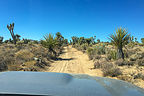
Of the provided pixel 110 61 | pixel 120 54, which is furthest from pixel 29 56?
pixel 120 54

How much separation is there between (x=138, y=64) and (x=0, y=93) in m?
8.58

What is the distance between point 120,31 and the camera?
9.32 m

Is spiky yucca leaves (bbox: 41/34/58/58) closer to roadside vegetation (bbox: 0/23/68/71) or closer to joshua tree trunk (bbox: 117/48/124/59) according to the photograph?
roadside vegetation (bbox: 0/23/68/71)

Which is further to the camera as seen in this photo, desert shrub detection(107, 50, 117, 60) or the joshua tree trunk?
desert shrub detection(107, 50, 117, 60)

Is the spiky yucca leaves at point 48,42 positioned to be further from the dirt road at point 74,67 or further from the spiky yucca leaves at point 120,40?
the spiky yucca leaves at point 120,40

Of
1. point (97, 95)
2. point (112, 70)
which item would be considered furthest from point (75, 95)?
point (112, 70)

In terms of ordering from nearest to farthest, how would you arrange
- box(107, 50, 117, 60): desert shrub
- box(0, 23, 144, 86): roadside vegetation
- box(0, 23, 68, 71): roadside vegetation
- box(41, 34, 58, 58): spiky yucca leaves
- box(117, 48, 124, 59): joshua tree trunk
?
box(0, 23, 144, 86): roadside vegetation
box(0, 23, 68, 71): roadside vegetation
box(117, 48, 124, 59): joshua tree trunk
box(107, 50, 117, 60): desert shrub
box(41, 34, 58, 58): spiky yucca leaves

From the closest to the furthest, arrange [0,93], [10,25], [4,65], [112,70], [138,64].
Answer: [0,93] → [112,70] → [4,65] → [138,64] → [10,25]

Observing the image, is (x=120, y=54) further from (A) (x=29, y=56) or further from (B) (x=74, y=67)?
(A) (x=29, y=56)

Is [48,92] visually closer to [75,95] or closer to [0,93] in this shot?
[75,95]

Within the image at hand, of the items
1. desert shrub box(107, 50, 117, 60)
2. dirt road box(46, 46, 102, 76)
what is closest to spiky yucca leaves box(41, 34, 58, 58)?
dirt road box(46, 46, 102, 76)

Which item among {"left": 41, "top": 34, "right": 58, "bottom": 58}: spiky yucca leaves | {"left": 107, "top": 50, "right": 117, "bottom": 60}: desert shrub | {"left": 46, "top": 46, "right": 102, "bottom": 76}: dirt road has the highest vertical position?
{"left": 41, "top": 34, "right": 58, "bottom": 58}: spiky yucca leaves

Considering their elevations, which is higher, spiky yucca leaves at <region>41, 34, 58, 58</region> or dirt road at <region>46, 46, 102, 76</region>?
spiky yucca leaves at <region>41, 34, 58, 58</region>

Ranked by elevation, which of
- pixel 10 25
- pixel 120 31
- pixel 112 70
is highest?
pixel 10 25
